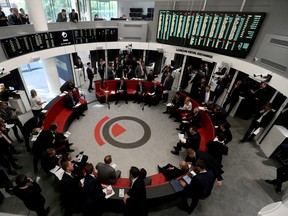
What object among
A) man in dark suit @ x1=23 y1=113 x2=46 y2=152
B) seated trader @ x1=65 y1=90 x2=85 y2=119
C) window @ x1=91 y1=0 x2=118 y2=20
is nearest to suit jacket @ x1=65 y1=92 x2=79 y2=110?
seated trader @ x1=65 y1=90 x2=85 y2=119

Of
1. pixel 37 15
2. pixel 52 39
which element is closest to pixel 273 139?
pixel 52 39

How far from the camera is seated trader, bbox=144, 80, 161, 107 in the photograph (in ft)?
27.3

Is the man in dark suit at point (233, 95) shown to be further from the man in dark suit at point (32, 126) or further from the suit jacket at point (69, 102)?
the man in dark suit at point (32, 126)

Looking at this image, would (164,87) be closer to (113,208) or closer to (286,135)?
(286,135)

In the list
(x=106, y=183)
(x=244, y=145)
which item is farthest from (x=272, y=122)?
(x=106, y=183)

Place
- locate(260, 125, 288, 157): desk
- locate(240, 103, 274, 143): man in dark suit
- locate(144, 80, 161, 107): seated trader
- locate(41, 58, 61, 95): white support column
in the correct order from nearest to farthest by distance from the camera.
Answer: locate(260, 125, 288, 157): desk, locate(240, 103, 274, 143): man in dark suit, locate(41, 58, 61, 95): white support column, locate(144, 80, 161, 107): seated trader

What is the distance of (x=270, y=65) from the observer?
18.9 ft

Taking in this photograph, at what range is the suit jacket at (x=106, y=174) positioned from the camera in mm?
3863

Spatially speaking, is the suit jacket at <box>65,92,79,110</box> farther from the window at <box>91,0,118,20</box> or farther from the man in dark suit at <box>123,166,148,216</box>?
the window at <box>91,0,118,20</box>

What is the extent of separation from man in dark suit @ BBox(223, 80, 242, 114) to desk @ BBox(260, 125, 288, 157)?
209 centimetres

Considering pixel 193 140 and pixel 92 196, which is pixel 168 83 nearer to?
pixel 193 140

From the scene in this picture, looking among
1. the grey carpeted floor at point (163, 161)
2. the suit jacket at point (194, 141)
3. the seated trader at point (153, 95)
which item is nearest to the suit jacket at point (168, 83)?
the seated trader at point (153, 95)

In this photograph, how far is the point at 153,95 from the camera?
838cm

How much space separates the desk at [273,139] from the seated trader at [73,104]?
24.8ft
